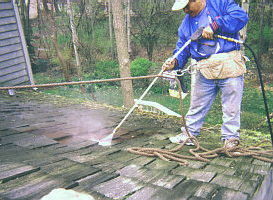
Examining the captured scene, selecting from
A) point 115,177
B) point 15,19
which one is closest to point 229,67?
point 115,177

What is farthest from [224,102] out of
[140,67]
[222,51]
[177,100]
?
[140,67]

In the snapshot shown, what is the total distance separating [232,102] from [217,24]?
830 mm

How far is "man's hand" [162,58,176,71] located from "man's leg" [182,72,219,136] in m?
0.34

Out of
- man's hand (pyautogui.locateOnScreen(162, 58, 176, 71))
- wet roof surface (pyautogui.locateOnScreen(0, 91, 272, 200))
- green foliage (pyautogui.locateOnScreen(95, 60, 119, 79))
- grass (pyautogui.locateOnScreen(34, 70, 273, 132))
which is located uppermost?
man's hand (pyautogui.locateOnScreen(162, 58, 176, 71))

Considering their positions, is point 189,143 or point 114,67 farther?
point 114,67

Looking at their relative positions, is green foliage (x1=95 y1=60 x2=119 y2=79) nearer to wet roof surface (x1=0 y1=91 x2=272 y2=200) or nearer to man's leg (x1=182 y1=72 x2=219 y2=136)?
wet roof surface (x1=0 y1=91 x2=272 y2=200)

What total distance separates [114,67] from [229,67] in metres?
12.8

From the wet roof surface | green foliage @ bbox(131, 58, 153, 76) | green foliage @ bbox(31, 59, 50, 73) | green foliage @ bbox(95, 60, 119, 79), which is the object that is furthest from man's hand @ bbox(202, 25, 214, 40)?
green foliage @ bbox(31, 59, 50, 73)

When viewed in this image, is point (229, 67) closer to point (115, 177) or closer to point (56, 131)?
point (115, 177)

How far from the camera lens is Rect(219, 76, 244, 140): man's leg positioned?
2621mm

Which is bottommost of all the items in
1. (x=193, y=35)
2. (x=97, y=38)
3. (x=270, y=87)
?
(x=270, y=87)

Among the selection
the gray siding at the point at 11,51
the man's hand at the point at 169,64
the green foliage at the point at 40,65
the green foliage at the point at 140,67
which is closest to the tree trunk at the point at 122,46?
the gray siding at the point at 11,51

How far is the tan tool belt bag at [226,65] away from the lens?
2.59 metres

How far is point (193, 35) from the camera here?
2676mm
